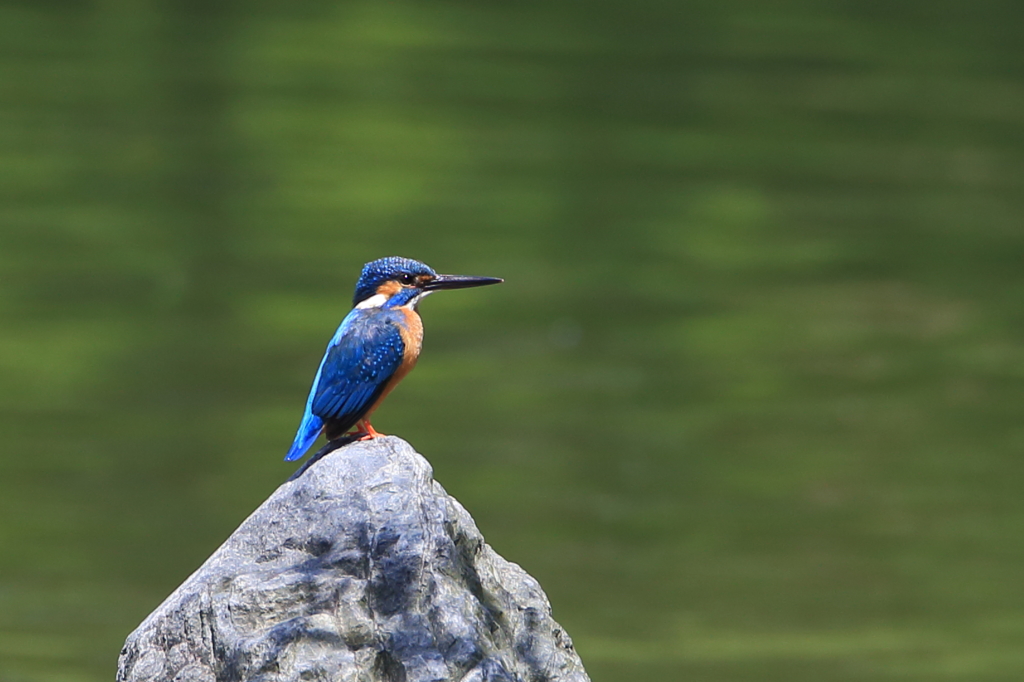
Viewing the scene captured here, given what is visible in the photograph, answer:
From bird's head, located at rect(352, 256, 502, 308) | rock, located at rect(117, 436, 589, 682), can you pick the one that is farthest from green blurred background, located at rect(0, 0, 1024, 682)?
rock, located at rect(117, 436, 589, 682)

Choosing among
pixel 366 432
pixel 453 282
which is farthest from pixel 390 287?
pixel 366 432

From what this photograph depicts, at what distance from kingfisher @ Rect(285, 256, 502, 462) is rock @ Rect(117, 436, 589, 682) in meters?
0.33

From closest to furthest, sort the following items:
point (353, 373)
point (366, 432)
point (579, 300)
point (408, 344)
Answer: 1. point (366, 432)
2. point (353, 373)
3. point (408, 344)
4. point (579, 300)

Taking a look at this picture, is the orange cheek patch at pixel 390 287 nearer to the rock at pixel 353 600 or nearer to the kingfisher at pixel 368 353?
the kingfisher at pixel 368 353

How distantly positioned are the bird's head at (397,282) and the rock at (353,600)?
2.67 feet

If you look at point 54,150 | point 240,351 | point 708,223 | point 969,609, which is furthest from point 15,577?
point 708,223

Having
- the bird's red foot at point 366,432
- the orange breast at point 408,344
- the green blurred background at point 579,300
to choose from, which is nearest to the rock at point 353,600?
the bird's red foot at point 366,432

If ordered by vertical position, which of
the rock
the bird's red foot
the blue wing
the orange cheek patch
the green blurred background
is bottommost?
the rock

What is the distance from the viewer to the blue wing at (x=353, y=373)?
4883mm

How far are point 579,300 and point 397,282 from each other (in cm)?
945

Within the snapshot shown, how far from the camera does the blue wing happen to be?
16.0 ft

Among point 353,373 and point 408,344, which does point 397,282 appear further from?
point 353,373

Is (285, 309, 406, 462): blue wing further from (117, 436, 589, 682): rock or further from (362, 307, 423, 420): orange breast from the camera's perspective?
(117, 436, 589, 682): rock

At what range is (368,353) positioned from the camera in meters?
4.99
